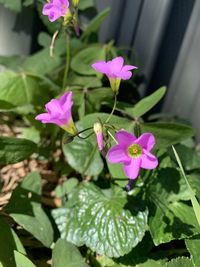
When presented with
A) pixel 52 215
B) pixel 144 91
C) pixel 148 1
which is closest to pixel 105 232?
pixel 52 215

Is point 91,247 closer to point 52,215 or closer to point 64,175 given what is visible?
point 52,215

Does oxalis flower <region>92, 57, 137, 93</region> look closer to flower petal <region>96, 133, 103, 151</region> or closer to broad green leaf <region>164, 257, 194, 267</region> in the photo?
flower petal <region>96, 133, 103, 151</region>

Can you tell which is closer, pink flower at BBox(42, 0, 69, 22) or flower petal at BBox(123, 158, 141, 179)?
flower petal at BBox(123, 158, 141, 179)

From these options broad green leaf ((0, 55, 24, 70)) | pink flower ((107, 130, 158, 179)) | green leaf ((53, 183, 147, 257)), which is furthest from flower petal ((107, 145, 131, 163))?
broad green leaf ((0, 55, 24, 70))

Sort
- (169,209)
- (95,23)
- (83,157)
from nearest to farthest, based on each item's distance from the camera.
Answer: (169,209) < (83,157) < (95,23)

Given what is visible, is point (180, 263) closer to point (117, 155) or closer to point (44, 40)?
point (117, 155)

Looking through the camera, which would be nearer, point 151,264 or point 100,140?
point 100,140

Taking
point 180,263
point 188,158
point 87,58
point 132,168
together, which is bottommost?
point 180,263

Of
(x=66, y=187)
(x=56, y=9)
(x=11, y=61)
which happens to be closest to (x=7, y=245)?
(x=66, y=187)
